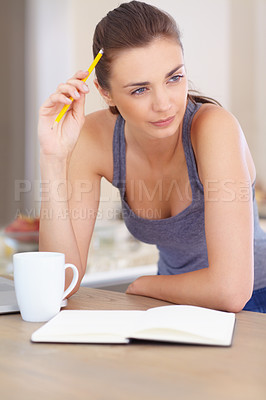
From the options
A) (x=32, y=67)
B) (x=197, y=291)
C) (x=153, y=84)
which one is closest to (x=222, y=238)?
(x=197, y=291)

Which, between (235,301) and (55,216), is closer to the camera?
(235,301)

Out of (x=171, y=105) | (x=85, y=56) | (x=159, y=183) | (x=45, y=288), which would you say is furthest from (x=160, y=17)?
(x=85, y=56)

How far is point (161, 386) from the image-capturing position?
1.90 feet

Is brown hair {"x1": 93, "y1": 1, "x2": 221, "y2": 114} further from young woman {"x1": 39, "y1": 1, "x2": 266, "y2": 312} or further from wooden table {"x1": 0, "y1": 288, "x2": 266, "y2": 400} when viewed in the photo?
wooden table {"x1": 0, "y1": 288, "x2": 266, "y2": 400}

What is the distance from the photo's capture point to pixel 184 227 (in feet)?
4.56

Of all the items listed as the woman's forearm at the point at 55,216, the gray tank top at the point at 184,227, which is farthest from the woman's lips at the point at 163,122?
the woman's forearm at the point at 55,216

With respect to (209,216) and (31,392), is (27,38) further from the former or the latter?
(31,392)

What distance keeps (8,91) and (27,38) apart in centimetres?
36

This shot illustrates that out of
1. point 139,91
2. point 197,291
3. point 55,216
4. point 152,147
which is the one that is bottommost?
point 197,291

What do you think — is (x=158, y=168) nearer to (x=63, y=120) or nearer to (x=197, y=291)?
(x=63, y=120)

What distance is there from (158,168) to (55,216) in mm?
396

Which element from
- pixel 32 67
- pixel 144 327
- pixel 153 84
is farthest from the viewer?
pixel 32 67

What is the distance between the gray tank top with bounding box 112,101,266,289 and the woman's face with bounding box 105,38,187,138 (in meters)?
0.16

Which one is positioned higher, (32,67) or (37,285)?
Answer: (32,67)
